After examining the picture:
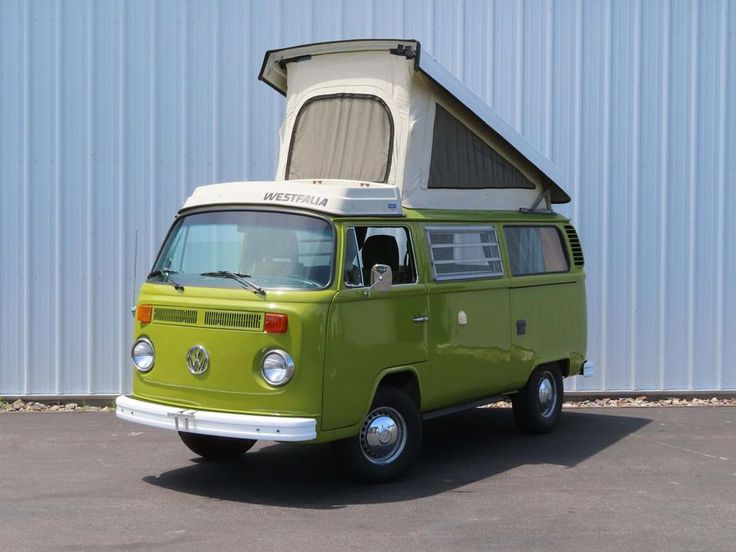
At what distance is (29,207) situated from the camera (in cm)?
1183

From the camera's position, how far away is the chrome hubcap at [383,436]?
7.88 m

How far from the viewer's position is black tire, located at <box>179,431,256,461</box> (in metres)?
8.65

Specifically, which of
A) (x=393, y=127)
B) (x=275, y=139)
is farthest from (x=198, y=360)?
(x=275, y=139)

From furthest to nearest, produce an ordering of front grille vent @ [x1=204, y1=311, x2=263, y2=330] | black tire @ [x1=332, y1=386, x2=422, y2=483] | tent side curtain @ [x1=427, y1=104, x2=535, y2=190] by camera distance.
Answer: tent side curtain @ [x1=427, y1=104, x2=535, y2=190], black tire @ [x1=332, y1=386, x2=422, y2=483], front grille vent @ [x1=204, y1=311, x2=263, y2=330]

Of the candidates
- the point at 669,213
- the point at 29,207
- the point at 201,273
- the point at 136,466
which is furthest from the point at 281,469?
the point at 669,213

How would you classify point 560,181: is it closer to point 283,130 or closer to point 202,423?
point 283,130

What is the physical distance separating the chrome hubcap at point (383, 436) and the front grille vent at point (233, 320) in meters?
1.19

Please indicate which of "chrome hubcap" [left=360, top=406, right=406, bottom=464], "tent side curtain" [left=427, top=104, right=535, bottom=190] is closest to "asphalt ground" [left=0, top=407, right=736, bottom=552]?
"chrome hubcap" [left=360, top=406, right=406, bottom=464]

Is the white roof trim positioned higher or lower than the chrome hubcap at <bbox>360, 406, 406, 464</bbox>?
higher

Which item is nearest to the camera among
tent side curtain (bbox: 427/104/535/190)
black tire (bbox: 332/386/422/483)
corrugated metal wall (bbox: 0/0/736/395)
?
black tire (bbox: 332/386/422/483)

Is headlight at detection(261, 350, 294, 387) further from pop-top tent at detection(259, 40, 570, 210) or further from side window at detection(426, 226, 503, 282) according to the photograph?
pop-top tent at detection(259, 40, 570, 210)

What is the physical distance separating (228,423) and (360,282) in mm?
1414

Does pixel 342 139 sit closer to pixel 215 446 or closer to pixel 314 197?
pixel 314 197

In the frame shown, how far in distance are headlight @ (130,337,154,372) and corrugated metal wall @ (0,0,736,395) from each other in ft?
13.1
